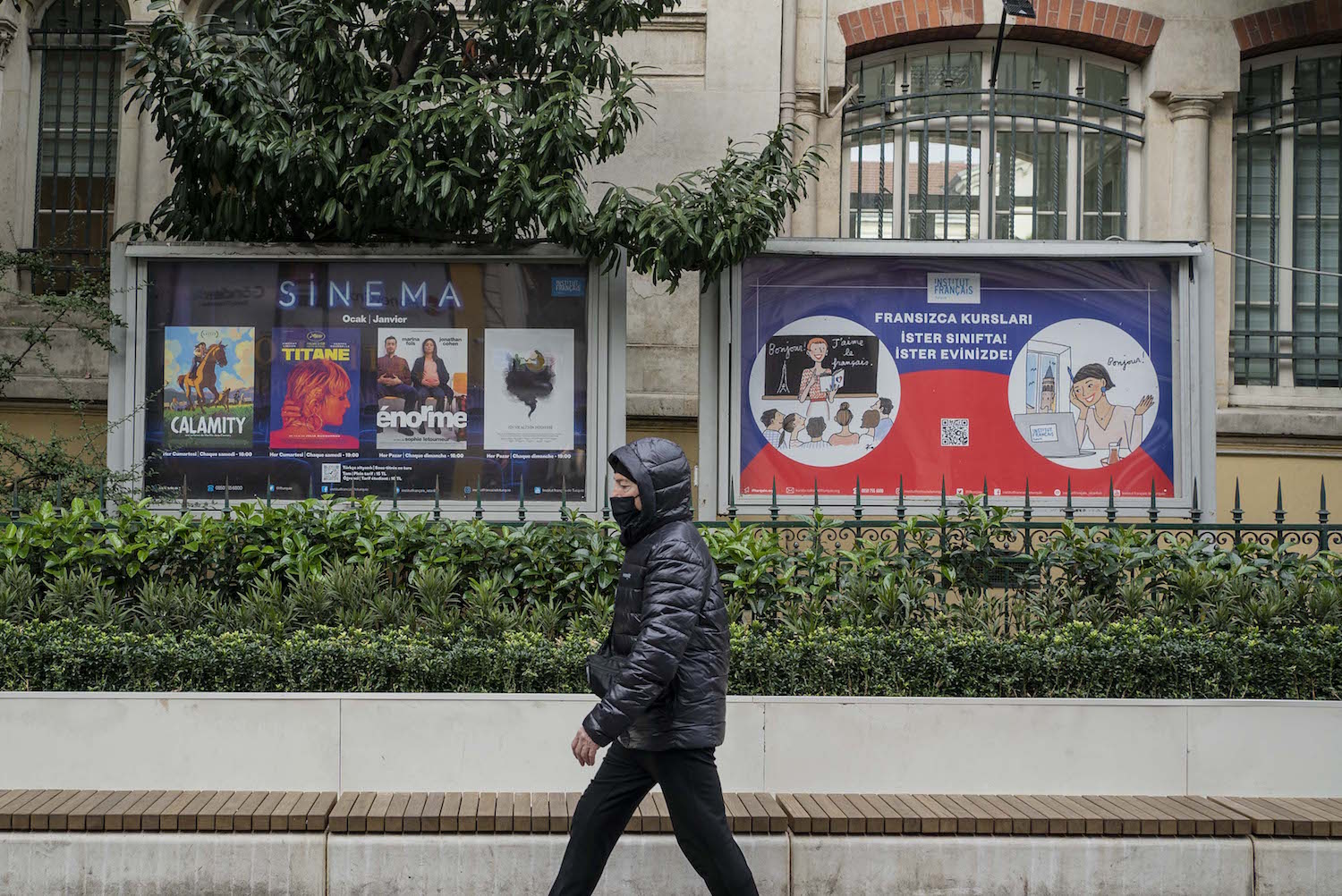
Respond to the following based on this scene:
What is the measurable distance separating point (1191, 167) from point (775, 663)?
7.92m

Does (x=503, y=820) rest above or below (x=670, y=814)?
below

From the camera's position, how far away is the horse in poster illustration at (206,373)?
743 cm

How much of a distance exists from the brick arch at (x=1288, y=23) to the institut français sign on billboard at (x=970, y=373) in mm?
4894

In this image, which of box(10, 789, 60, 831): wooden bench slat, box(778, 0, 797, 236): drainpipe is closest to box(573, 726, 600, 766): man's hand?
box(10, 789, 60, 831): wooden bench slat

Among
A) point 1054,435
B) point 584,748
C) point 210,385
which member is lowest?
point 584,748

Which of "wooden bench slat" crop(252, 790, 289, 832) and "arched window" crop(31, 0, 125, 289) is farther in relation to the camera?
"arched window" crop(31, 0, 125, 289)

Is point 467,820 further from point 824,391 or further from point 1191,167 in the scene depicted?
point 1191,167

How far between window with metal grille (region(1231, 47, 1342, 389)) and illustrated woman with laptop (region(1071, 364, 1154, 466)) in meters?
4.79

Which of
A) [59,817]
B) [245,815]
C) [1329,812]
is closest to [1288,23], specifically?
[1329,812]

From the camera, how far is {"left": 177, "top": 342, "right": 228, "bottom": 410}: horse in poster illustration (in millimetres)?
7434

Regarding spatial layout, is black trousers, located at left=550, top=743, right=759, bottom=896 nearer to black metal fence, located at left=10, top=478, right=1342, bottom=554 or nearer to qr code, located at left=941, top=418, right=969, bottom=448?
black metal fence, located at left=10, top=478, right=1342, bottom=554

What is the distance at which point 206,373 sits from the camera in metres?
7.45

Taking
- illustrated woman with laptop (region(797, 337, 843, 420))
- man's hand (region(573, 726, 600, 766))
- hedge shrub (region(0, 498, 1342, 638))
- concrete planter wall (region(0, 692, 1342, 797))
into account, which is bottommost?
concrete planter wall (region(0, 692, 1342, 797))

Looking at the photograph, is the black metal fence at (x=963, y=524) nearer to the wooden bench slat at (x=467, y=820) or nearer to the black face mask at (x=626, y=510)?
the wooden bench slat at (x=467, y=820)
